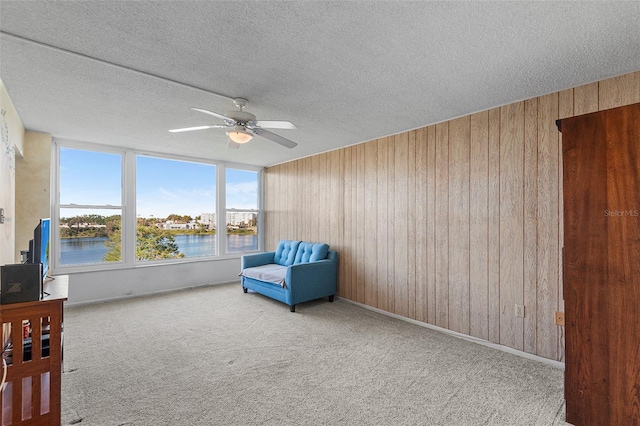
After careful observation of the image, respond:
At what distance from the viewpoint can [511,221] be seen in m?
2.90

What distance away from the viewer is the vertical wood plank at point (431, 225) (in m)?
3.51

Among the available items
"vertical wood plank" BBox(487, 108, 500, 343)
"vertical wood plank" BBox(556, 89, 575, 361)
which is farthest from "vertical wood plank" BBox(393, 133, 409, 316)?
"vertical wood plank" BBox(556, 89, 575, 361)

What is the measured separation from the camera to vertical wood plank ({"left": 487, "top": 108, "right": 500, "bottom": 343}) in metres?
2.99

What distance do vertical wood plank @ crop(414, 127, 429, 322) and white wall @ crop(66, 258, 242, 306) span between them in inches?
149

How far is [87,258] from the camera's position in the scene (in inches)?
180

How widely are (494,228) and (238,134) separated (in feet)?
9.01

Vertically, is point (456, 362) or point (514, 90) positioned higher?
point (514, 90)

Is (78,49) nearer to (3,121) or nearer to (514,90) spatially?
(3,121)

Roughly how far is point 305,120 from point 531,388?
325 centimetres

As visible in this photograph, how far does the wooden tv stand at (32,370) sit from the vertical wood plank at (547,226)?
12.2 ft

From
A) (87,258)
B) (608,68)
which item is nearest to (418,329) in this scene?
(608,68)

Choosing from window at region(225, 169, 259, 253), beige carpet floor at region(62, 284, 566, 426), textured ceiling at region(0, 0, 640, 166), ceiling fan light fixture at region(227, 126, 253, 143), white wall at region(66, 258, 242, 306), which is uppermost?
textured ceiling at region(0, 0, 640, 166)

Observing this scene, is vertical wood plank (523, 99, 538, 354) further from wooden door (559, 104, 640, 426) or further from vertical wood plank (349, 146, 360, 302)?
vertical wood plank (349, 146, 360, 302)

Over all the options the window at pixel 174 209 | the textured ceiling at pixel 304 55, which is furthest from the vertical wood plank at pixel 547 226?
the window at pixel 174 209
